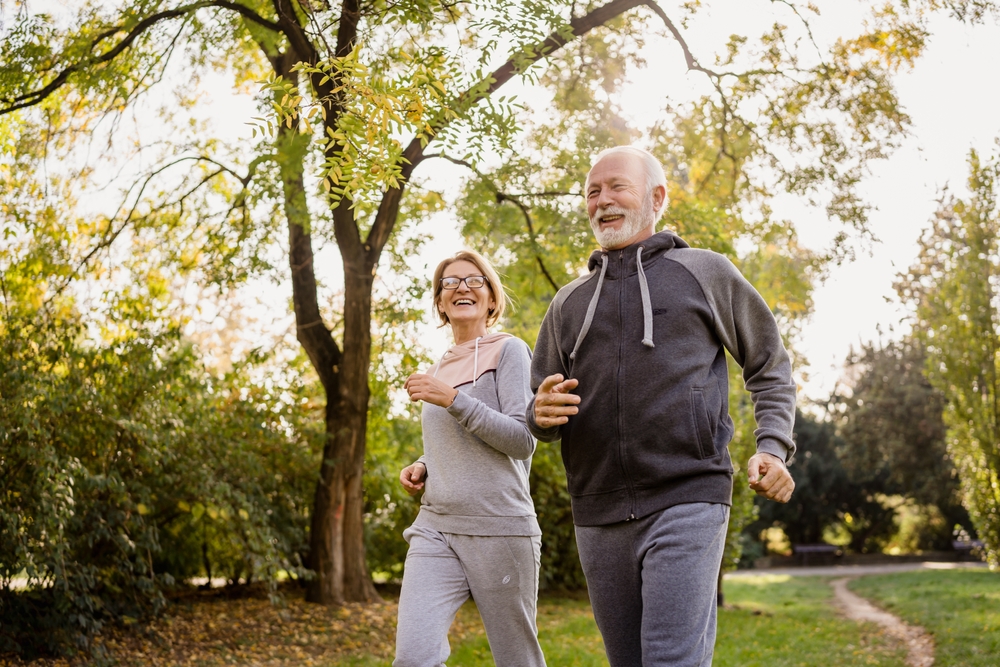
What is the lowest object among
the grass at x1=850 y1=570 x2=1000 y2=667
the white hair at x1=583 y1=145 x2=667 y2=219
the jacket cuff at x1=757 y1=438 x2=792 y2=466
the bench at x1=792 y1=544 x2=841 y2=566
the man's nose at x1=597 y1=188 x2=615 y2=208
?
the bench at x1=792 y1=544 x2=841 y2=566

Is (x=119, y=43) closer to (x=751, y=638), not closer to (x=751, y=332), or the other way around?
Result: (x=751, y=332)

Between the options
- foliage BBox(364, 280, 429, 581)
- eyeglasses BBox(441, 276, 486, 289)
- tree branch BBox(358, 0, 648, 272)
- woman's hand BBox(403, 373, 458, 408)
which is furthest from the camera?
foliage BBox(364, 280, 429, 581)

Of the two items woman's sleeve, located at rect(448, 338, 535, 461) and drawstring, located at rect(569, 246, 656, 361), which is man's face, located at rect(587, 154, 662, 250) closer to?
drawstring, located at rect(569, 246, 656, 361)

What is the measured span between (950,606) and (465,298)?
1173cm

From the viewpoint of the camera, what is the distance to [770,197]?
1127cm

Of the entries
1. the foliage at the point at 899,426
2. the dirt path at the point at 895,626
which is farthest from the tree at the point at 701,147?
the foliage at the point at 899,426

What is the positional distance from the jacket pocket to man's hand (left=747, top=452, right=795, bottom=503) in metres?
0.13

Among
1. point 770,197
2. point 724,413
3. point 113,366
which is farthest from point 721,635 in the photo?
point 724,413

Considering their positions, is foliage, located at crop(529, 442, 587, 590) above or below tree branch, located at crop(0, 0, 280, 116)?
below

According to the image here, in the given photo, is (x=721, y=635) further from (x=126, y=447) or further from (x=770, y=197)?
(x=126, y=447)

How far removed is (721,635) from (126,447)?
6852 millimetres

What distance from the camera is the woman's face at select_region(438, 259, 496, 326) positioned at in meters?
3.90

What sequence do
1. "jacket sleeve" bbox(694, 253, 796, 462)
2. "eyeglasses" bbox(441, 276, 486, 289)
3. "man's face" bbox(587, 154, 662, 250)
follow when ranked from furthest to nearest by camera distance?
"eyeglasses" bbox(441, 276, 486, 289) → "man's face" bbox(587, 154, 662, 250) → "jacket sleeve" bbox(694, 253, 796, 462)

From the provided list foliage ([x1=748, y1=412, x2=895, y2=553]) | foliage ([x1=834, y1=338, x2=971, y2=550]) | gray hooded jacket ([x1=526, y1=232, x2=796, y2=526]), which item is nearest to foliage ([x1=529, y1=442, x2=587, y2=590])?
gray hooded jacket ([x1=526, y1=232, x2=796, y2=526])
